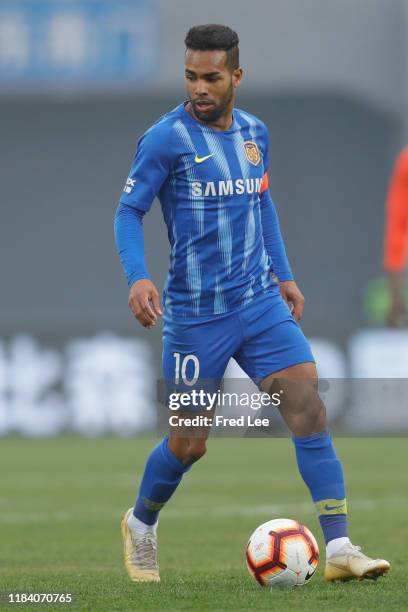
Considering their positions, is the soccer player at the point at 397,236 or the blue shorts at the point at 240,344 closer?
the blue shorts at the point at 240,344

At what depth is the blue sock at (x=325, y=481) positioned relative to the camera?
20.2 feet

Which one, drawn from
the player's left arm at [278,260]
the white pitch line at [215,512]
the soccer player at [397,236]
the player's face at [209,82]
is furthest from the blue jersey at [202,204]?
the white pitch line at [215,512]

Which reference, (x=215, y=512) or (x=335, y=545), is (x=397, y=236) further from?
(x=215, y=512)

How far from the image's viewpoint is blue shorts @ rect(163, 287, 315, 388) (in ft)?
20.5

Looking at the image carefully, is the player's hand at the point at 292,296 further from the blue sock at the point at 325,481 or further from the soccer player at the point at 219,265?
the blue sock at the point at 325,481

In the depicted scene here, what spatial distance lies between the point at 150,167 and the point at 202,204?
25 centimetres

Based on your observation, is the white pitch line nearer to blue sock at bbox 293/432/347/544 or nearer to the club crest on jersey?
blue sock at bbox 293/432/347/544

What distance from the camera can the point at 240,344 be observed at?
6316 mm

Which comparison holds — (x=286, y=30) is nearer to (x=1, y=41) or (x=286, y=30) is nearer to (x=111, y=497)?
(x=1, y=41)

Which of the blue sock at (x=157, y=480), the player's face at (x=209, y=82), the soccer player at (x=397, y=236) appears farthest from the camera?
the soccer player at (x=397, y=236)

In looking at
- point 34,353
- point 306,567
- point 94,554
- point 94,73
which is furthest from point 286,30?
point 306,567

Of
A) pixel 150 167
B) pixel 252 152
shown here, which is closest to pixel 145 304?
pixel 150 167

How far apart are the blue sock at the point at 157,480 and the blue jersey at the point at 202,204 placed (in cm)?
57

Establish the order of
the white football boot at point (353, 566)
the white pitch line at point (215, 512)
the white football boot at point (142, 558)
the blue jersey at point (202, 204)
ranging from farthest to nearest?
the white pitch line at point (215, 512)
the white football boot at point (142, 558)
the blue jersey at point (202, 204)
the white football boot at point (353, 566)
